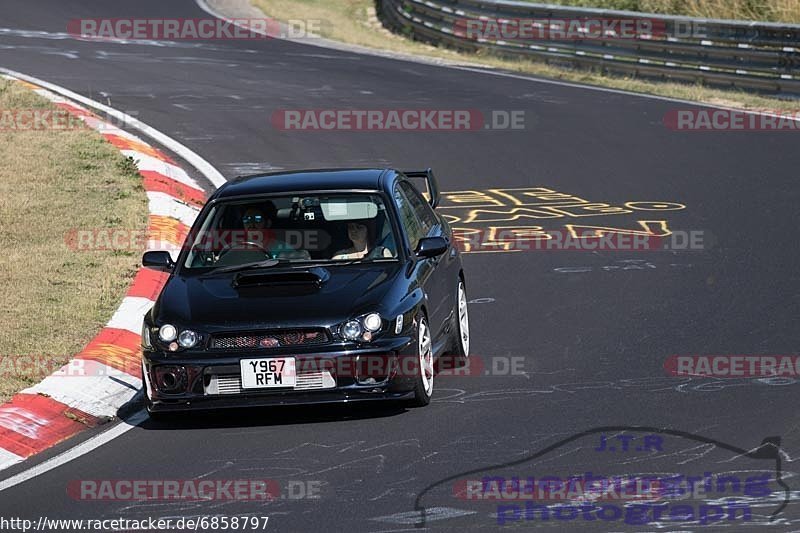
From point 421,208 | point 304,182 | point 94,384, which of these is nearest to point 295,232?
point 304,182

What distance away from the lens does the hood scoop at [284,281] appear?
890 cm

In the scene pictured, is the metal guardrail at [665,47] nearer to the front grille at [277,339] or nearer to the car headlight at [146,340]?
the front grille at [277,339]

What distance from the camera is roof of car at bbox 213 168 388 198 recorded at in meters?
9.81

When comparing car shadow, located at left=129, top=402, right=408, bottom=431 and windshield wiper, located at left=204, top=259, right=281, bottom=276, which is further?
windshield wiper, located at left=204, top=259, right=281, bottom=276

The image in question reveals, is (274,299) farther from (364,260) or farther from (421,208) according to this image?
(421,208)

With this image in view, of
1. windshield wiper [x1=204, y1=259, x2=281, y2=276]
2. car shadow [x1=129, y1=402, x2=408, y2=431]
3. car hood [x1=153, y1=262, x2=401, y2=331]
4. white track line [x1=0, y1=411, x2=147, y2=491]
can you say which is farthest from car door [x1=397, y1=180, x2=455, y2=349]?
white track line [x1=0, y1=411, x2=147, y2=491]

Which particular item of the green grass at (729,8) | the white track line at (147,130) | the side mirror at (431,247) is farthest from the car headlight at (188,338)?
the green grass at (729,8)

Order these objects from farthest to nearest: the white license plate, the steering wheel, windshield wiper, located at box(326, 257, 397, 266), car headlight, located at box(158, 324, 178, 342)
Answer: the steering wheel
windshield wiper, located at box(326, 257, 397, 266)
car headlight, located at box(158, 324, 178, 342)
the white license plate

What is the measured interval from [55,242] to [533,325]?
4.95 m

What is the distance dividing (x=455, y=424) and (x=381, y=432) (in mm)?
437

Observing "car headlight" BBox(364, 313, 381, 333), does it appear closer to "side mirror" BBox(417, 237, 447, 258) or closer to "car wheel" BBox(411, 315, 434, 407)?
"car wheel" BBox(411, 315, 434, 407)

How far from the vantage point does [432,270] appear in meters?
9.69

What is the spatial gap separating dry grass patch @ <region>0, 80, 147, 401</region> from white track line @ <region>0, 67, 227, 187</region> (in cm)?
96

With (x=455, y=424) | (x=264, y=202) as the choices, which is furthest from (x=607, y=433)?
(x=264, y=202)
